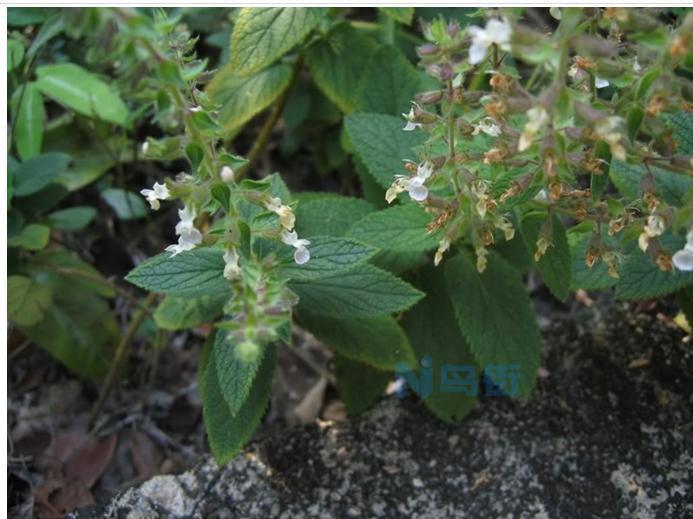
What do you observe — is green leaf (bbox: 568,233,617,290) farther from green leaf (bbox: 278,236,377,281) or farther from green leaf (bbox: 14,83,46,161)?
green leaf (bbox: 14,83,46,161)

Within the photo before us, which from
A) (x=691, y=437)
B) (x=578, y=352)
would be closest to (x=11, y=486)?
(x=578, y=352)

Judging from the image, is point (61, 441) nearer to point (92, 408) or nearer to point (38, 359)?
point (92, 408)

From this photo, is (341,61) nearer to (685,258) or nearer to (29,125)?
(29,125)

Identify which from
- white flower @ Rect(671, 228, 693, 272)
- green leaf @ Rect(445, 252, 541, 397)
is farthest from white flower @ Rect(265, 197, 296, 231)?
white flower @ Rect(671, 228, 693, 272)

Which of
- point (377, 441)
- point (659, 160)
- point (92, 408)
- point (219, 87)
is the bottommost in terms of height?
point (92, 408)

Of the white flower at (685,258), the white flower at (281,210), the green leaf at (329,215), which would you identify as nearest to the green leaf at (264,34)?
the green leaf at (329,215)

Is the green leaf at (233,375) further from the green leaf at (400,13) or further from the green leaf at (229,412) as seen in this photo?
the green leaf at (400,13)
